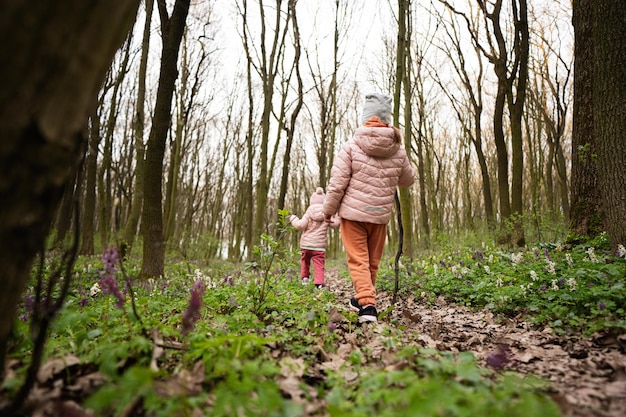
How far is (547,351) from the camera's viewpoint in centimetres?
259

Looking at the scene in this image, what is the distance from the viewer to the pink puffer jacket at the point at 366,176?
365 cm

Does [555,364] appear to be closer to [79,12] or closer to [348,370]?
[348,370]

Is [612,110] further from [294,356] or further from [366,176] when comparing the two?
[294,356]

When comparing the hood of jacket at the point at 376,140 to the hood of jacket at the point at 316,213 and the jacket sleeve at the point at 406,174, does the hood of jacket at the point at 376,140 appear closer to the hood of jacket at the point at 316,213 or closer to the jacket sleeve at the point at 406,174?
the jacket sleeve at the point at 406,174

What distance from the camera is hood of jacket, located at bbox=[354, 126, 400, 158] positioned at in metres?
3.62

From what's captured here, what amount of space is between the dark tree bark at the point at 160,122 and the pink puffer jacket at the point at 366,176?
3.53 meters

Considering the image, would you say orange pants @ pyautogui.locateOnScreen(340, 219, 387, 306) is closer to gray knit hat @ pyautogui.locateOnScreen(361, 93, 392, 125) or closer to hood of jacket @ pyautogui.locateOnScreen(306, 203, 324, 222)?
gray knit hat @ pyautogui.locateOnScreen(361, 93, 392, 125)

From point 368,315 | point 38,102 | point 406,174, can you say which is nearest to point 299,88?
point 406,174

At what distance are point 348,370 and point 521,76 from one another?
934 centimetres

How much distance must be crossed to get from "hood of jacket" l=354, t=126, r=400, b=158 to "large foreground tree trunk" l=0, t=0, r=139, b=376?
8.93ft

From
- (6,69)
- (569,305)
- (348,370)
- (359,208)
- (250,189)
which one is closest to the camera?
(6,69)

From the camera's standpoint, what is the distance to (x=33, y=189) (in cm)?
113

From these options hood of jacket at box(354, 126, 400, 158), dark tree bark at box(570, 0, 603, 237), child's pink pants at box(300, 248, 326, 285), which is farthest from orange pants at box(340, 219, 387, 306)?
dark tree bark at box(570, 0, 603, 237)

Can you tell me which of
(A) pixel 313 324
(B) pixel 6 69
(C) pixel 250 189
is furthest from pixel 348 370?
(C) pixel 250 189
